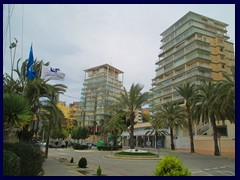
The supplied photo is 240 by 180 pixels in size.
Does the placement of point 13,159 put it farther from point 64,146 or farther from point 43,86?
point 64,146

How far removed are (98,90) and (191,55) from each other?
4751 centimetres

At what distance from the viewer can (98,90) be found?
3930 inches

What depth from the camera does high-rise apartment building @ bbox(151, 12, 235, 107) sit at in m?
60.9

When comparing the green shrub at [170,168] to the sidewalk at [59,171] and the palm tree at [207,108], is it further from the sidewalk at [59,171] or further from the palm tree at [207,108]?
the palm tree at [207,108]

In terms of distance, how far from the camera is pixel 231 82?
22.7 meters

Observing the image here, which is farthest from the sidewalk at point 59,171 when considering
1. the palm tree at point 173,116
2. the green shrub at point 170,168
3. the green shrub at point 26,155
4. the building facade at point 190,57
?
the building facade at point 190,57

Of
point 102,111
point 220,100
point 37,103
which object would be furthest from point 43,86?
point 102,111

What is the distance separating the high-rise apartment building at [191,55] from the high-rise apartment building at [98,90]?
91.0 feet

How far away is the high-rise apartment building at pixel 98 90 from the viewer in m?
96.9

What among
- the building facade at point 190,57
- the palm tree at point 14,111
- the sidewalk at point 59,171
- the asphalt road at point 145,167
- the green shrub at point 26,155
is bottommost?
the asphalt road at point 145,167

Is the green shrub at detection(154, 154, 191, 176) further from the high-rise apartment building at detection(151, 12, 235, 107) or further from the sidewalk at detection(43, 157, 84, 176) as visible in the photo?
the high-rise apartment building at detection(151, 12, 235, 107)

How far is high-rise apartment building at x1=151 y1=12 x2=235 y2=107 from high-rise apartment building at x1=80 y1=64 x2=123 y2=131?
2774 cm

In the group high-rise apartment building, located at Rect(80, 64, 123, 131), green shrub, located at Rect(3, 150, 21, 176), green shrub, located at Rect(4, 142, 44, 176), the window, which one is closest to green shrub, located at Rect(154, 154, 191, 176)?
green shrub, located at Rect(3, 150, 21, 176)

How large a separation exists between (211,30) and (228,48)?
7.25 meters
